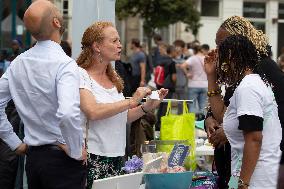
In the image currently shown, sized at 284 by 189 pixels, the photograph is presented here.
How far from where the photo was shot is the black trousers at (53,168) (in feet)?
11.1

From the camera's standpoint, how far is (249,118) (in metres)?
3.41

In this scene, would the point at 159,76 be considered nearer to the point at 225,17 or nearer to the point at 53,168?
the point at 53,168

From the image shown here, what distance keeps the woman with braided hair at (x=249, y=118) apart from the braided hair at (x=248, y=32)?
234 mm

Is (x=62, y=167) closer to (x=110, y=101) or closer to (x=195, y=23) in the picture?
(x=110, y=101)

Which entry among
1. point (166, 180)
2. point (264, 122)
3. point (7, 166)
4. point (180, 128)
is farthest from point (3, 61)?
point (264, 122)

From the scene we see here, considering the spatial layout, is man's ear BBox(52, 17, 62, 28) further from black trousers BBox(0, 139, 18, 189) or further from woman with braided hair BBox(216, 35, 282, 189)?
black trousers BBox(0, 139, 18, 189)

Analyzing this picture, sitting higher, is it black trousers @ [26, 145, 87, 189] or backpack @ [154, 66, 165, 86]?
black trousers @ [26, 145, 87, 189]

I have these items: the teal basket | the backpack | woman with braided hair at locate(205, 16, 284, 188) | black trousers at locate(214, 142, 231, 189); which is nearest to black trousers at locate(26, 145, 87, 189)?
the teal basket

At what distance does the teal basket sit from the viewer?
4055 mm

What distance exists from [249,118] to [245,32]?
0.74 metres

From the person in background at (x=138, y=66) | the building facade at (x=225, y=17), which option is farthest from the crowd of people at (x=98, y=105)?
the building facade at (x=225, y=17)

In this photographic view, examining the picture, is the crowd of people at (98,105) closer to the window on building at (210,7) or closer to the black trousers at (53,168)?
the black trousers at (53,168)

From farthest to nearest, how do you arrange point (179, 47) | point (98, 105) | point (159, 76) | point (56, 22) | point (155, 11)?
point (155, 11) < point (179, 47) < point (159, 76) < point (98, 105) < point (56, 22)

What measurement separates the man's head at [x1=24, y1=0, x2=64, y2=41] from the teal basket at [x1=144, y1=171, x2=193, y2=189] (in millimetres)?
1068
